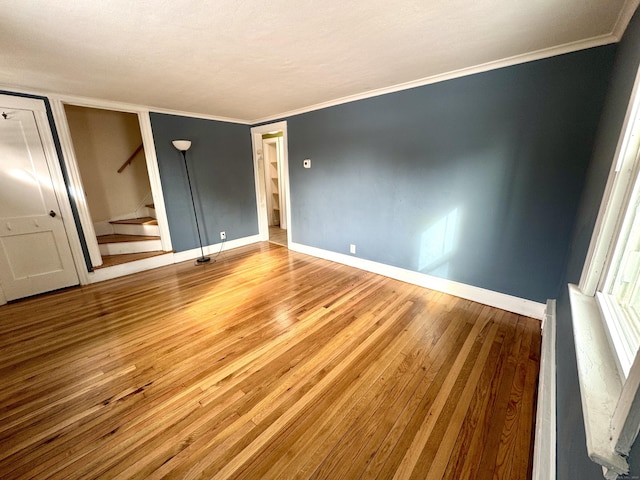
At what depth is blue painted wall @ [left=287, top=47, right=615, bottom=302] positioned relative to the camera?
1.97 metres

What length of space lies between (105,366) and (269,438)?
1.45m

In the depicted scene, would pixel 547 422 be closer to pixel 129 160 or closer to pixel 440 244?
pixel 440 244

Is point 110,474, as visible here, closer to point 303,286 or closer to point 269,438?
point 269,438

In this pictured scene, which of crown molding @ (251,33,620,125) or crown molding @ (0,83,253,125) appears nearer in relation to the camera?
crown molding @ (251,33,620,125)

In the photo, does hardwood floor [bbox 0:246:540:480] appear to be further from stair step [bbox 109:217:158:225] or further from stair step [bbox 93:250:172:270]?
stair step [bbox 109:217:158:225]

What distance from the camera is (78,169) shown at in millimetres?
3088

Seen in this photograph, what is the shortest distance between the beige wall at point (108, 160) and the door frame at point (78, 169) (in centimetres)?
84

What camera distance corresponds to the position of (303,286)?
3082 mm

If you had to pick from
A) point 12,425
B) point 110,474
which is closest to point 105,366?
point 12,425

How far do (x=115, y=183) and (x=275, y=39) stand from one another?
13.4 ft

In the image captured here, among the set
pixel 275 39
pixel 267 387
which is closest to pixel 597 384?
pixel 267 387

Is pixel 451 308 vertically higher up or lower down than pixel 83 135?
lower down

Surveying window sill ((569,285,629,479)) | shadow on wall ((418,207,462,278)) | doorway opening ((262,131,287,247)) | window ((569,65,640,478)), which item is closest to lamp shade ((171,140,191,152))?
doorway opening ((262,131,287,247))

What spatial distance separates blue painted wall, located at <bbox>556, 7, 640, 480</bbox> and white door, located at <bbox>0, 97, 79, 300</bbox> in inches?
184
